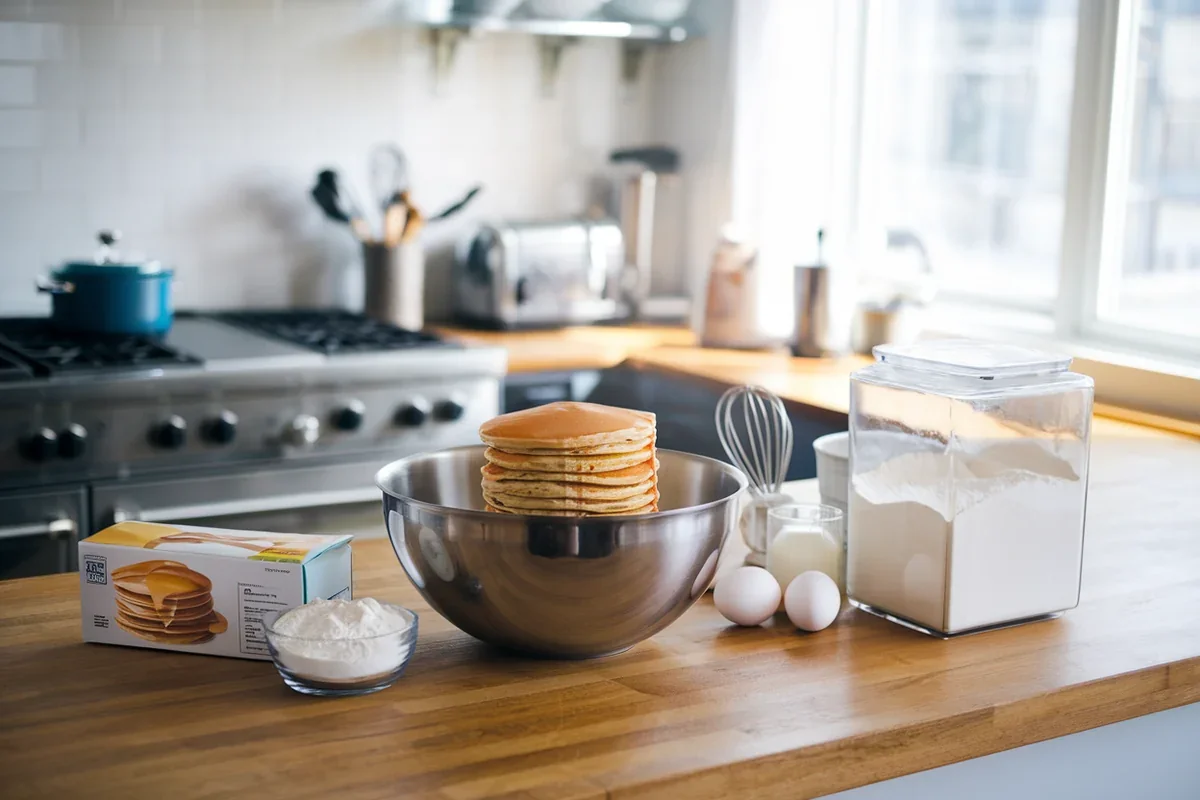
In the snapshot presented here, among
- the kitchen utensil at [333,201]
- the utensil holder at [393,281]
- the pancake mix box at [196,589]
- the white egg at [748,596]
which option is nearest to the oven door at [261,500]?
the utensil holder at [393,281]

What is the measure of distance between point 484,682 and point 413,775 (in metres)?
0.19

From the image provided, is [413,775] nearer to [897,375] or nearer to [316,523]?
[897,375]


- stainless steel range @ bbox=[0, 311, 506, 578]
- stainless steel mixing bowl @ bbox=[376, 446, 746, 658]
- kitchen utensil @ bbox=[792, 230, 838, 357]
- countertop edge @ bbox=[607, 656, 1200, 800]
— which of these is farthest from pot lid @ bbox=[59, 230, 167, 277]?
countertop edge @ bbox=[607, 656, 1200, 800]

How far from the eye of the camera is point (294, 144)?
11.1ft

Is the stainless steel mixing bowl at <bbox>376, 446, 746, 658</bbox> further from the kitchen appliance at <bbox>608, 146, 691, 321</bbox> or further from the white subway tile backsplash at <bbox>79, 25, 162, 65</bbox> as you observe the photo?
the kitchen appliance at <bbox>608, 146, 691, 321</bbox>

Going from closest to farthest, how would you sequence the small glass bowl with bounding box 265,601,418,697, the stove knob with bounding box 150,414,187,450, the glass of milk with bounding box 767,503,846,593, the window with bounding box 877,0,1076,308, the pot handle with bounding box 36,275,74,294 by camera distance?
1. the small glass bowl with bounding box 265,601,418,697
2. the glass of milk with bounding box 767,503,846,593
3. the stove knob with bounding box 150,414,187,450
4. the pot handle with bounding box 36,275,74,294
5. the window with bounding box 877,0,1076,308

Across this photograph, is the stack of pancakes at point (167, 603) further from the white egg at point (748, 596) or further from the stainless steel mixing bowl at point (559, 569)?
the white egg at point (748, 596)

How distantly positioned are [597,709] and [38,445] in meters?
1.69

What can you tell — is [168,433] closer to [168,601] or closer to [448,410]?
[448,410]

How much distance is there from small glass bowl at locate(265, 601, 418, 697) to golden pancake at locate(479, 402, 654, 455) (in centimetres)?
19

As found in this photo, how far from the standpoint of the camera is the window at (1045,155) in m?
2.64

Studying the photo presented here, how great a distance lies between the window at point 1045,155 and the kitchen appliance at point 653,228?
A: 489mm

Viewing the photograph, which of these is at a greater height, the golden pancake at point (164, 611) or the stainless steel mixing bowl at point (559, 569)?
the stainless steel mixing bowl at point (559, 569)

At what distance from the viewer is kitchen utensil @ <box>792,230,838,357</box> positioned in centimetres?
304
